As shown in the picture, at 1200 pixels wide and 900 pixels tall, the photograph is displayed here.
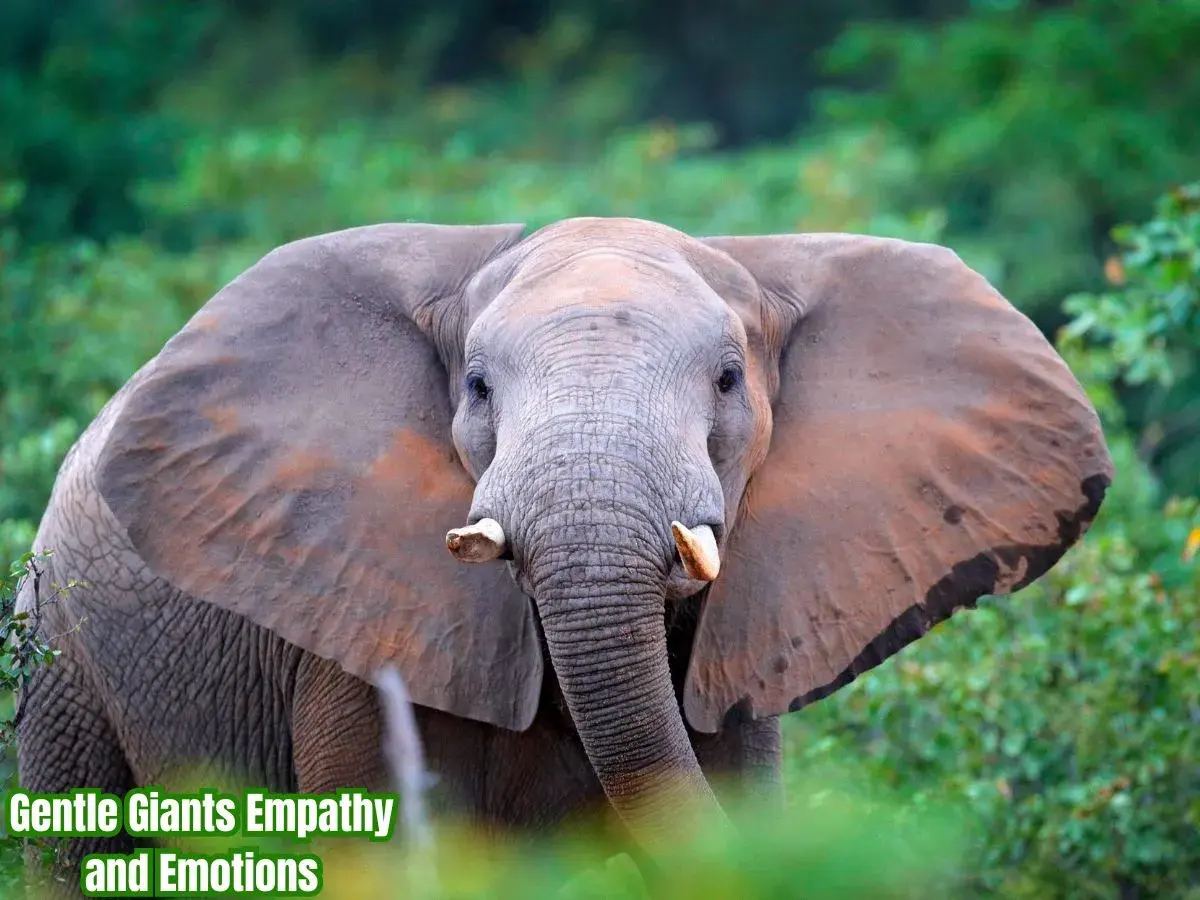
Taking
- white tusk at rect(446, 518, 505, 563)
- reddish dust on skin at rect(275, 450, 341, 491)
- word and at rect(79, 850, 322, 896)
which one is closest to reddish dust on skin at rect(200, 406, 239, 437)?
reddish dust on skin at rect(275, 450, 341, 491)

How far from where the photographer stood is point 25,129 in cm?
1431

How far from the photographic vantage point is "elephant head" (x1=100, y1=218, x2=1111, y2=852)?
5.03m

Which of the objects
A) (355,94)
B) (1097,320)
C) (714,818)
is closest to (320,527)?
(714,818)

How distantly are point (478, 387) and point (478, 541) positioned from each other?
648mm

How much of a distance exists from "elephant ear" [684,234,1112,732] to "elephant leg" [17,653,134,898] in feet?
6.72

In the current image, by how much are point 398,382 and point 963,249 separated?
30.3 feet

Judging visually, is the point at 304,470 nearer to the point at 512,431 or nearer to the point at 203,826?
the point at 512,431

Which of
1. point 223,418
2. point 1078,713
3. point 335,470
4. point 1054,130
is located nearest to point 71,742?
point 223,418

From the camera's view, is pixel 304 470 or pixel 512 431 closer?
pixel 512 431

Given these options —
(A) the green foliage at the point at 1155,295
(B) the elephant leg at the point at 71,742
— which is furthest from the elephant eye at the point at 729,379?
(A) the green foliage at the point at 1155,295

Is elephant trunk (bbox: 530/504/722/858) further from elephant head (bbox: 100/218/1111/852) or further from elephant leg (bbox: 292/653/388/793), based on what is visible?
elephant leg (bbox: 292/653/388/793)

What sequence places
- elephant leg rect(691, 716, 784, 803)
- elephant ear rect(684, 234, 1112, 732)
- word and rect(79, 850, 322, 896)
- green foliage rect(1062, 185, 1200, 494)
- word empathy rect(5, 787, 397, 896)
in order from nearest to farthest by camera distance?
word and rect(79, 850, 322, 896) → word empathy rect(5, 787, 397, 896) → elephant ear rect(684, 234, 1112, 732) → elephant leg rect(691, 716, 784, 803) → green foliage rect(1062, 185, 1200, 494)

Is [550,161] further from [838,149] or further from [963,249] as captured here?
[963,249]

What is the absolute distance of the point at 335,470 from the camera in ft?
17.5
